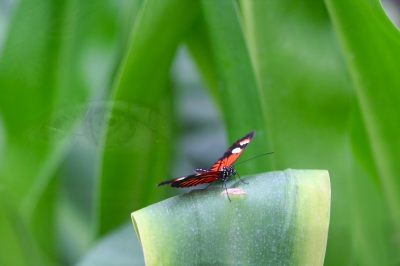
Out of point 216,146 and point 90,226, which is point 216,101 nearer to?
point 216,146

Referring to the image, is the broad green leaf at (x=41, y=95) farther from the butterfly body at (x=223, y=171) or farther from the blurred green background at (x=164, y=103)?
the butterfly body at (x=223, y=171)

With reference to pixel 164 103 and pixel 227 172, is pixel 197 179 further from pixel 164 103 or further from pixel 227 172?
pixel 164 103

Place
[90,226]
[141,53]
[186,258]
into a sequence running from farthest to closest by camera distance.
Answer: [90,226] → [141,53] → [186,258]

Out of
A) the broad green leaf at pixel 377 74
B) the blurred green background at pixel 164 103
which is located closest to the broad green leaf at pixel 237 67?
the blurred green background at pixel 164 103

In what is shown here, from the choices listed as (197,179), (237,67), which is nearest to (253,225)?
(197,179)

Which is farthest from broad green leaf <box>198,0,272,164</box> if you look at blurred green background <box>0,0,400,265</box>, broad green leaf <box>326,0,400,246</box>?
broad green leaf <box>326,0,400,246</box>

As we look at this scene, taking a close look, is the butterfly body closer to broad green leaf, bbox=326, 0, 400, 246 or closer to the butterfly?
the butterfly

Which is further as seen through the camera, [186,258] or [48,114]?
[48,114]

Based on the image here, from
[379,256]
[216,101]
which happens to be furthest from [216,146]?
[379,256]
